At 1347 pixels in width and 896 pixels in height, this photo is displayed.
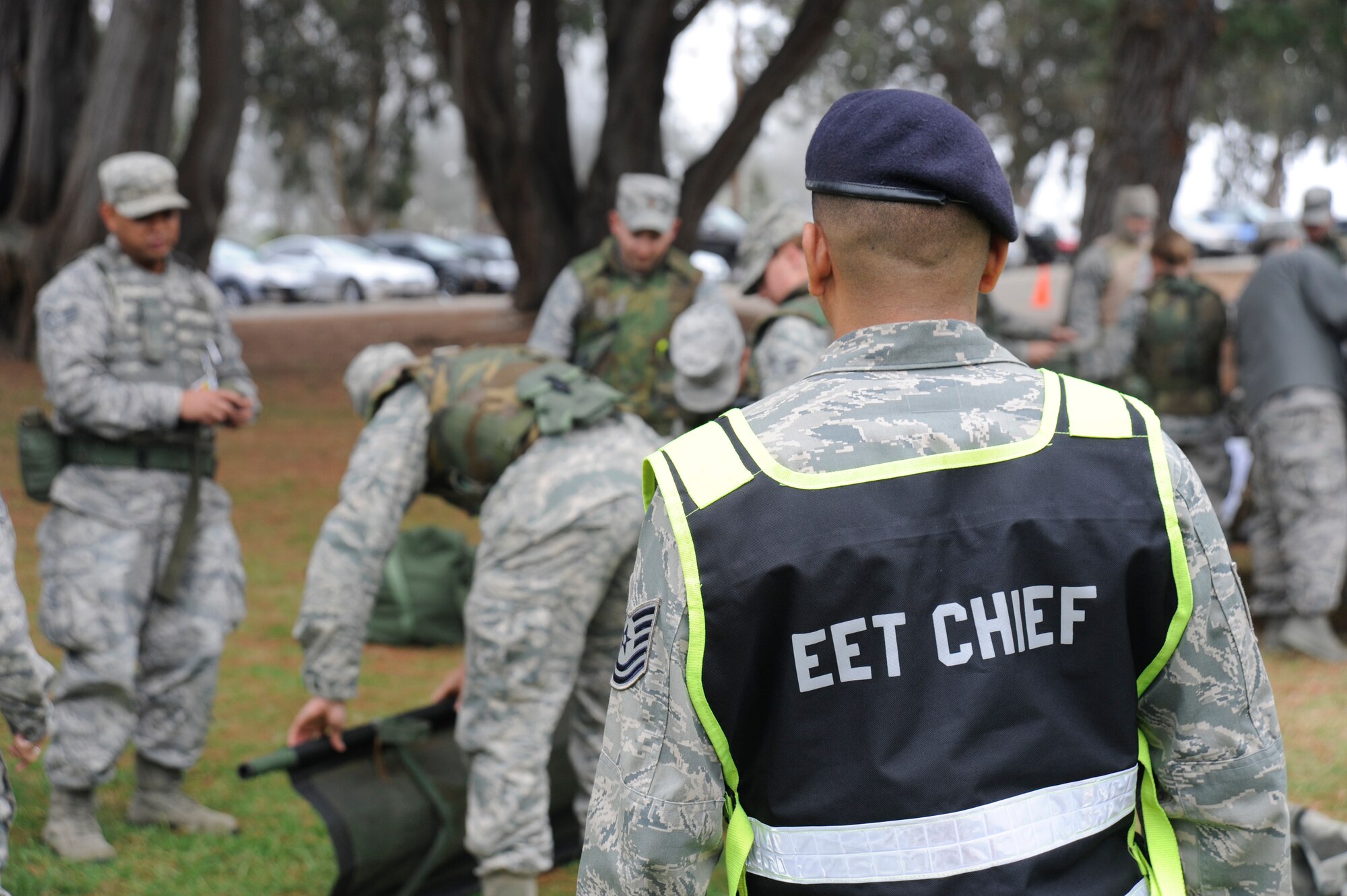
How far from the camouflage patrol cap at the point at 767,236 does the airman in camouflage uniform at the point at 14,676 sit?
2.56 meters

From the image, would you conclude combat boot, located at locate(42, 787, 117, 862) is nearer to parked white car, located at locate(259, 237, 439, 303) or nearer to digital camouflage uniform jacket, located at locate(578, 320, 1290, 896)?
digital camouflage uniform jacket, located at locate(578, 320, 1290, 896)

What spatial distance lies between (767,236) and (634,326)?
1.97 metres

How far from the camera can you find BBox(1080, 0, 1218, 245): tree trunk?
11.0m

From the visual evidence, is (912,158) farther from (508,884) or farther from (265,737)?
(265,737)

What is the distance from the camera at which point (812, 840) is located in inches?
68.5

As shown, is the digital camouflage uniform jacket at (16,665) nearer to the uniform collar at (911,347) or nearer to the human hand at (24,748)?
the human hand at (24,748)

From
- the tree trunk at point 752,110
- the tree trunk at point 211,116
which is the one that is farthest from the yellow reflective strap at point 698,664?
the tree trunk at point 752,110

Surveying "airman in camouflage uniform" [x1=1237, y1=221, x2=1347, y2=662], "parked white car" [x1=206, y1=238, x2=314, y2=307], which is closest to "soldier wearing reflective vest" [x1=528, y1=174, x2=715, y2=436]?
"airman in camouflage uniform" [x1=1237, y1=221, x2=1347, y2=662]

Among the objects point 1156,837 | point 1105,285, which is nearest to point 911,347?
point 1156,837

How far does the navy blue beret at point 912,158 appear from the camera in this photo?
173 centimetres

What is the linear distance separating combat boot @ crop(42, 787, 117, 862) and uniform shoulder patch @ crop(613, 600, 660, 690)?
3180 millimetres

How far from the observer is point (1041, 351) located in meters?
7.19

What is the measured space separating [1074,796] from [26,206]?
Answer: 14.3 m

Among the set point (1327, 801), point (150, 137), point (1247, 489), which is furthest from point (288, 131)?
point (1327, 801)
